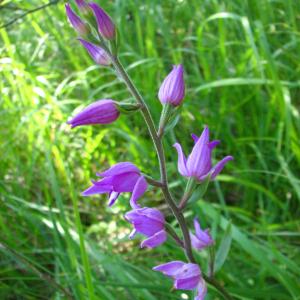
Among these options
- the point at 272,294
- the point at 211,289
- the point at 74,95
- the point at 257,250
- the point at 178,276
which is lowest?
the point at 272,294

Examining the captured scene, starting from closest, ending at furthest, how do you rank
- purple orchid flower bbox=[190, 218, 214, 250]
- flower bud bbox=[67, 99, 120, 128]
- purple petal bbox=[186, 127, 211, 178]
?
flower bud bbox=[67, 99, 120, 128] < purple petal bbox=[186, 127, 211, 178] < purple orchid flower bbox=[190, 218, 214, 250]

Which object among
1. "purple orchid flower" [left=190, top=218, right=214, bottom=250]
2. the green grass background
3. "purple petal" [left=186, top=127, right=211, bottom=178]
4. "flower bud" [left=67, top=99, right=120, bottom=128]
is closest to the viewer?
"flower bud" [left=67, top=99, right=120, bottom=128]

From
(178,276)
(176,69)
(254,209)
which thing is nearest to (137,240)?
(254,209)

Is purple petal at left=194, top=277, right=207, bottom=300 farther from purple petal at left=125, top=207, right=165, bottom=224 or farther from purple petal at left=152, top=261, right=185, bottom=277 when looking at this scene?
purple petal at left=125, top=207, right=165, bottom=224

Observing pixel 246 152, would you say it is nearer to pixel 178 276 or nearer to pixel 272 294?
pixel 272 294

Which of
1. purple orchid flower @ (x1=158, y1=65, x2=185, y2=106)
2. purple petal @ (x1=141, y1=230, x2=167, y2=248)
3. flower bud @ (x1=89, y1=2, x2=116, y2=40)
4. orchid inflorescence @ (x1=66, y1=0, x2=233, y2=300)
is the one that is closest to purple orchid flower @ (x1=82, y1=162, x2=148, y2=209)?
orchid inflorescence @ (x1=66, y1=0, x2=233, y2=300)

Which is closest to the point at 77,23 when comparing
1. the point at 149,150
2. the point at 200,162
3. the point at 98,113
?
the point at 98,113

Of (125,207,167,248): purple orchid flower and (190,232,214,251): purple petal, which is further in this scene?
(190,232,214,251): purple petal
